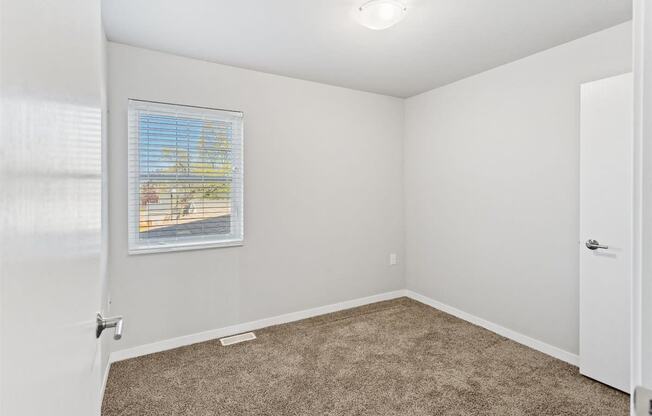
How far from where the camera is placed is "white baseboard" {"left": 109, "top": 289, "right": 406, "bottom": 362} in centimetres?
272

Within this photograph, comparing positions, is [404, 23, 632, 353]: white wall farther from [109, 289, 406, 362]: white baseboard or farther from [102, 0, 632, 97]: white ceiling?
[109, 289, 406, 362]: white baseboard

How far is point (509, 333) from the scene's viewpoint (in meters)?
3.07

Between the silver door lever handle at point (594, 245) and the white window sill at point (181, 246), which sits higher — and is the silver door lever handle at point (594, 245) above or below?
above

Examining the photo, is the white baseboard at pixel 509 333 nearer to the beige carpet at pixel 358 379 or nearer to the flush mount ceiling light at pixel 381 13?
the beige carpet at pixel 358 379

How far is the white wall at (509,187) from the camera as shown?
8.66 feet

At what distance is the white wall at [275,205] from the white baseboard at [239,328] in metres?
0.06

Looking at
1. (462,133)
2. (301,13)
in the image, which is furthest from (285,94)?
(462,133)

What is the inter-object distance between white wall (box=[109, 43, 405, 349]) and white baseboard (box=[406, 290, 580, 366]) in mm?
542

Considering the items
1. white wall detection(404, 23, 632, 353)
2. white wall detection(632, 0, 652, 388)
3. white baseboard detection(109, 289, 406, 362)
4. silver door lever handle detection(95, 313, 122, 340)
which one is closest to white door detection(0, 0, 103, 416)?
silver door lever handle detection(95, 313, 122, 340)

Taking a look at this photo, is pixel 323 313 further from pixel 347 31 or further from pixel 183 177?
pixel 347 31

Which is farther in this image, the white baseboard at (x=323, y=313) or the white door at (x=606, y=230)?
the white baseboard at (x=323, y=313)

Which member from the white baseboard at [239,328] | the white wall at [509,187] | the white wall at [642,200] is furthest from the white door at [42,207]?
the white wall at [509,187]

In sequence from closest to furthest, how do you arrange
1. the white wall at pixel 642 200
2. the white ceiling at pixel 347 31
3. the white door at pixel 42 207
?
the white door at pixel 42 207, the white wall at pixel 642 200, the white ceiling at pixel 347 31

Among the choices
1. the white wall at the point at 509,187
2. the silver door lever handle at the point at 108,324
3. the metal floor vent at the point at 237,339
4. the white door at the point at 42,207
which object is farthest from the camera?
the metal floor vent at the point at 237,339
